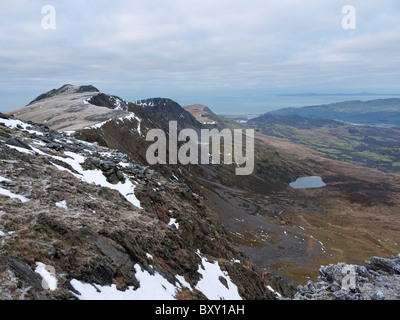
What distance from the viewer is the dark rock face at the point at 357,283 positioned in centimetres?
2075

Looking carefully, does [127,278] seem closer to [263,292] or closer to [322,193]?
[263,292]

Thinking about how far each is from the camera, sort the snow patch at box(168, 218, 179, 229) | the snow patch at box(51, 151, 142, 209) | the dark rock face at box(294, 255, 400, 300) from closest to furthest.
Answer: the dark rock face at box(294, 255, 400, 300) → the snow patch at box(51, 151, 142, 209) → the snow patch at box(168, 218, 179, 229)

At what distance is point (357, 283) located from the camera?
898 inches

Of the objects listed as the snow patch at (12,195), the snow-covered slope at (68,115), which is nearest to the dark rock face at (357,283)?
the snow patch at (12,195)

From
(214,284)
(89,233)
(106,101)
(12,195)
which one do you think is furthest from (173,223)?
(106,101)

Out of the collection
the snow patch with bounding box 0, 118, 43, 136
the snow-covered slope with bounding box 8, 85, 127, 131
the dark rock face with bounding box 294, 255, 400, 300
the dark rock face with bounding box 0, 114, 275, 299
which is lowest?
the dark rock face with bounding box 294, 255, 400, 300

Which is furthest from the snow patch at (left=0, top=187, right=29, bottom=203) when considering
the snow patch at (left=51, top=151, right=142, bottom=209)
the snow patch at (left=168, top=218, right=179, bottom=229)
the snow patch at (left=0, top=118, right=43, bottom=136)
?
the snow patch at (left=0, top=118, right=43, bottom=136)

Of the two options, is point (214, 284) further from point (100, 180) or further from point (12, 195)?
point (12, 195)

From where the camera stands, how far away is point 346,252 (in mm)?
92875

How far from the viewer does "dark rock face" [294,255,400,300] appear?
20750 millimetres

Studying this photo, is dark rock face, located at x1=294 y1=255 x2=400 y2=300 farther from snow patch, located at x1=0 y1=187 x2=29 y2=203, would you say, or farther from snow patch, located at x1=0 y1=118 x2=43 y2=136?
snow patch, located at x1=0 y1=118 x2=43 y2=136

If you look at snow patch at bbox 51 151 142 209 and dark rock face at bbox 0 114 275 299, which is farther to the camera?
snow patch at bbox 51 151 142 209

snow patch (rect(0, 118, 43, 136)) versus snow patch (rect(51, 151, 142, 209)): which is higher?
snow patch (rect(0, 118, 43, 136))
